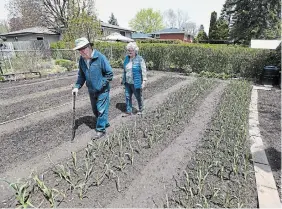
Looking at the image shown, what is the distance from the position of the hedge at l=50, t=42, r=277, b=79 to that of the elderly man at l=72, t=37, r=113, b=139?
29.8ft

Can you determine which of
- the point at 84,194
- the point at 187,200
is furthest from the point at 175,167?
the point at 84,194

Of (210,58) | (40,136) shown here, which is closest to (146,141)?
(40,136)

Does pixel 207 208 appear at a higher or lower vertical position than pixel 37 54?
lower

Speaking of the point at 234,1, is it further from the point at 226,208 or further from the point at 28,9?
the point at 226,208

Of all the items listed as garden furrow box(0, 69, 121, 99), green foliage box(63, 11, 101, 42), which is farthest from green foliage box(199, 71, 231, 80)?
green foliage box(63, 11, 101, 42)

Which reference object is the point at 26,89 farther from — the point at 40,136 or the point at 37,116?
the point at 40,136

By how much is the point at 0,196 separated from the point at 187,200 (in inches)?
91.7

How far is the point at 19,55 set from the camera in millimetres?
11664

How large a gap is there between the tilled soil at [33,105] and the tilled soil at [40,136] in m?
1.05

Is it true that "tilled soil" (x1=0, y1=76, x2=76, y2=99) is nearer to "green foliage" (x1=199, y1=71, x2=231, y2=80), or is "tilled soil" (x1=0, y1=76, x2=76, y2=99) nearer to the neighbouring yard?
the neighbouring yard

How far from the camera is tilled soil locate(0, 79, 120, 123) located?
5.31m

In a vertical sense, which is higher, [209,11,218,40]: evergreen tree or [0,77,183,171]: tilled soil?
[209,11,218,40]: evergreen tree

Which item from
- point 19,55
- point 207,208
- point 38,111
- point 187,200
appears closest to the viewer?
point 207,208

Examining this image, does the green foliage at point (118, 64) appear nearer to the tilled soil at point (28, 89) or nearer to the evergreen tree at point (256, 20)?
the tilled soil at point (28, 89)
